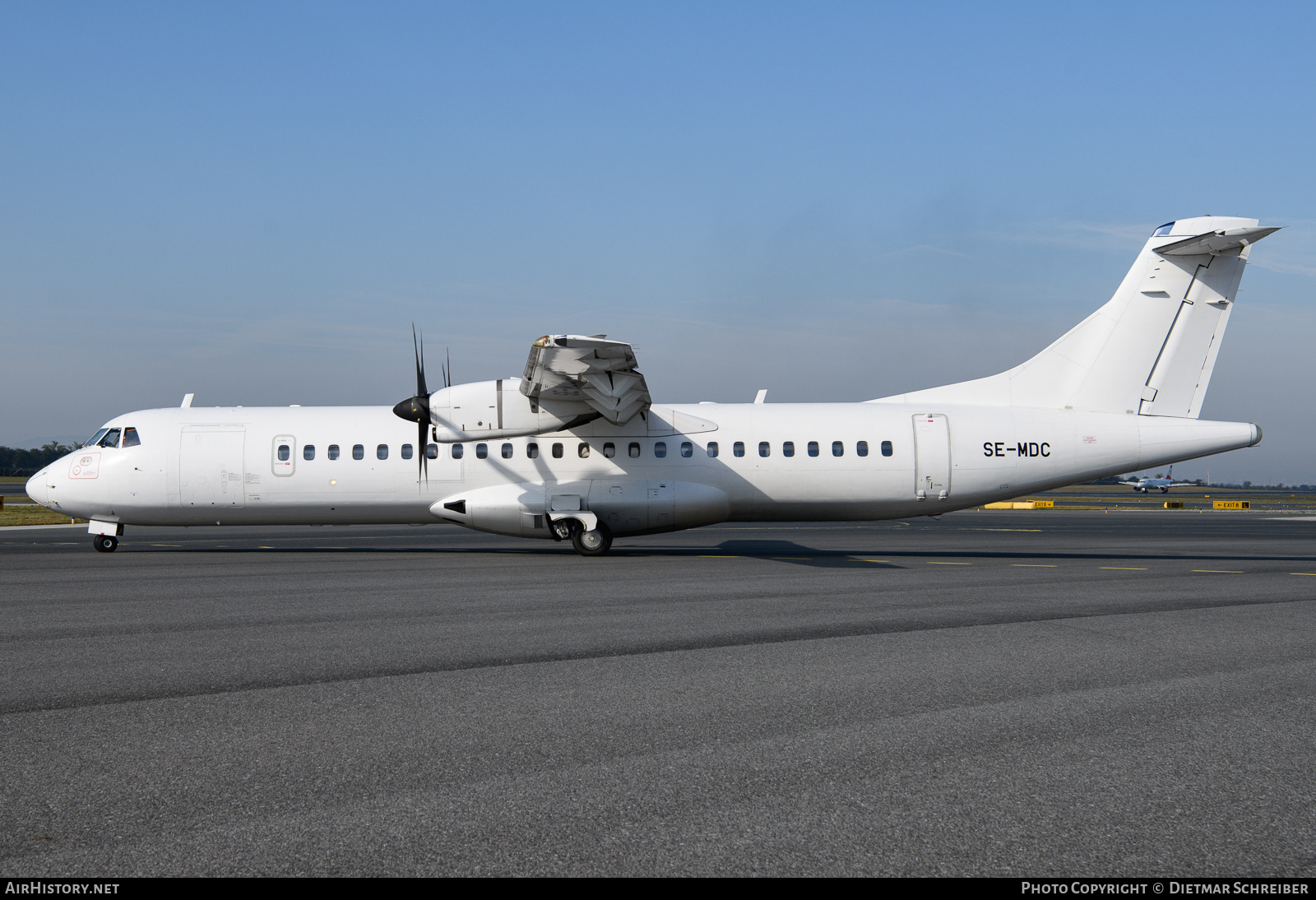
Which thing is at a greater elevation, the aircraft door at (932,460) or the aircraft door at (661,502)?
the aircraft door at (932,460)

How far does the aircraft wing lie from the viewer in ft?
52.1

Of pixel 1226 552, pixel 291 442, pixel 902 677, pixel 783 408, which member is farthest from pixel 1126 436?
pixel 291 442

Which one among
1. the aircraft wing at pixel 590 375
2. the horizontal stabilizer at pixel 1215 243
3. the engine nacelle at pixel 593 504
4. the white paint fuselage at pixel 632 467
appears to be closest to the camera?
the aircraft wing at pixel 590 375

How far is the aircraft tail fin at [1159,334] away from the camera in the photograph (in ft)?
60.3

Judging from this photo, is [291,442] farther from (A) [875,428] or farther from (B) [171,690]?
(B) [171,690]

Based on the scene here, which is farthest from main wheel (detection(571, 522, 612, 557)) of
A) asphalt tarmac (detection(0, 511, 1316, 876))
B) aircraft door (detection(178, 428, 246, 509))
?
aircraft door (detection(178, 428, 246, 509))

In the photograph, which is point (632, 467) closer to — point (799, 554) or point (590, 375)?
point (590, 375)

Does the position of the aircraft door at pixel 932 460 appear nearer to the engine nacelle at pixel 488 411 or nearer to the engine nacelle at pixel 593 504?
the engine nacelle at pixel 593 504

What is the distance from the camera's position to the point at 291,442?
65.3 feet

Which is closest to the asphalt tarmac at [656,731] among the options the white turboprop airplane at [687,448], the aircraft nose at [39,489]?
the white turboprop airplane at [687,448]

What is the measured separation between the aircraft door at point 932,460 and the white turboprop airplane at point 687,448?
0.13 feet

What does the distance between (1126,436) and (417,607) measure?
14792 mm

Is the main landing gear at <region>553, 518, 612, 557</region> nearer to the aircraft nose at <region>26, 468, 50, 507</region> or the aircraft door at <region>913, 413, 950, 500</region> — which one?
the aircraft door at <region>913, 413, 950, 500</region>

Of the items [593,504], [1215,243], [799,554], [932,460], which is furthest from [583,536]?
[1215,243]
